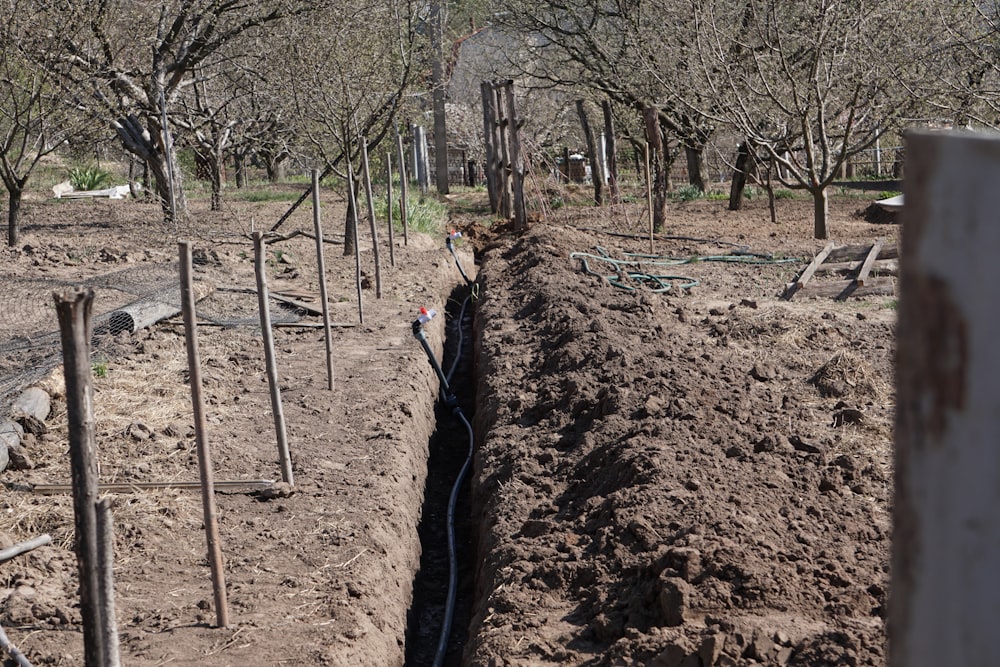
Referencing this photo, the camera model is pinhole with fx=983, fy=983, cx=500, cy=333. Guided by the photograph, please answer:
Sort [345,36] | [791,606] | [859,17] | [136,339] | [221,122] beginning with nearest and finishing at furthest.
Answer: [791,606], [136,339], [859,17], [345,36], [221,122]

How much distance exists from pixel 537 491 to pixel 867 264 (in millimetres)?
6373

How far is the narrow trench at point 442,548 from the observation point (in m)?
5.09

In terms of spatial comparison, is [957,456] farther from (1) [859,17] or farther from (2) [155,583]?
(1) [859,17]

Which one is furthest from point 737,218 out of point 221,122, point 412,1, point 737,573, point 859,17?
point 737,573

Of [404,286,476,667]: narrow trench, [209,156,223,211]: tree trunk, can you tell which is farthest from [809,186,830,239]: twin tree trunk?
[209,156,223,211]: tree trunk

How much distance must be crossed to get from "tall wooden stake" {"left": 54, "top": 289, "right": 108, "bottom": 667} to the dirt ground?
1063mm

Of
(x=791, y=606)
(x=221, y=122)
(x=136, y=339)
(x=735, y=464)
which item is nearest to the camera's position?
(x=791, y=606)

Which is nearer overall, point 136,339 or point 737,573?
point 737,573

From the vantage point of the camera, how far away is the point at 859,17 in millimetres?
12008

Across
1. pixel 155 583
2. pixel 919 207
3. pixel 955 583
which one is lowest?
pixel 155 583

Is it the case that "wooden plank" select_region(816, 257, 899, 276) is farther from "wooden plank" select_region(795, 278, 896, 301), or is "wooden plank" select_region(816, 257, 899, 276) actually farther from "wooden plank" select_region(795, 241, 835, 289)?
"wooden plank" select_region(795, 278, 896, 301)

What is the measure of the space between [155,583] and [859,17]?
35.6 feet

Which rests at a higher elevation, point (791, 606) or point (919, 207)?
point (919, 207)

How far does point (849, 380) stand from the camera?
21.7 feet
